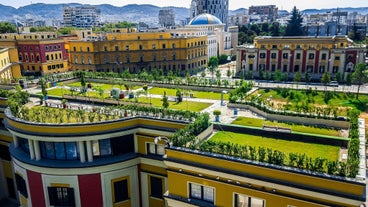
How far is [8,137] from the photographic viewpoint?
105 ft

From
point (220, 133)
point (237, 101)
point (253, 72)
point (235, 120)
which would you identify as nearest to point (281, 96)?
point (237, 101)

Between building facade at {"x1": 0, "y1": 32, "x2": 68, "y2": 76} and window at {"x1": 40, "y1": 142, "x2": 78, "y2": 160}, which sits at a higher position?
building facade at {"x1": 0, "y1": 32, "x2": 68, "y2": 76}

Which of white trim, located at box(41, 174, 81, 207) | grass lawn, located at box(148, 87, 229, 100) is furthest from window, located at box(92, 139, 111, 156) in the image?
grass lawn, located at box(148, 87, 229, 100)

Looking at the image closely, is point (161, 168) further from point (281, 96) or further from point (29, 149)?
point (281, 96)

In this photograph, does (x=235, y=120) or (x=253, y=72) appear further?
(x=253, y=72)

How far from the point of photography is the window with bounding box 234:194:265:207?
1689 centimetres

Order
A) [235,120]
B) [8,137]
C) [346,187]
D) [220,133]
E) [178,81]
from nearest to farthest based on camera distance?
[346,187] → [220,133] → [235,120] → [8,137] → [178,81]

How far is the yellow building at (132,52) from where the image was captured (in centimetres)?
7675

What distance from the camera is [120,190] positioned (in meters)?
25.5

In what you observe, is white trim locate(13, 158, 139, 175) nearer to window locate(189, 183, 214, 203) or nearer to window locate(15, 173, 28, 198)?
window locate(15, 173, 28, 198)

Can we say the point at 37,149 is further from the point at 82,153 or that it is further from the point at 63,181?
the point at 82,153

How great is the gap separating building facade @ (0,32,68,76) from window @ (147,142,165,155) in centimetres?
6248

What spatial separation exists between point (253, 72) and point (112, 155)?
198 feet

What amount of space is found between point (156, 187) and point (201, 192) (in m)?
8.18
